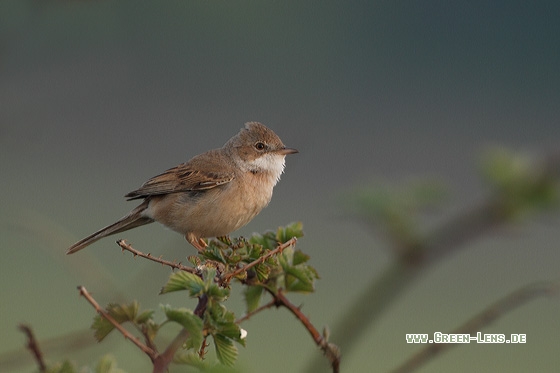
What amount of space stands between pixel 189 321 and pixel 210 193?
113 inches

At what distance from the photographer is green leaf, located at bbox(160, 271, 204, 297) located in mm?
1319

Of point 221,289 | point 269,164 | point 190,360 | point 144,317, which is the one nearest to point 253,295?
point 221,289

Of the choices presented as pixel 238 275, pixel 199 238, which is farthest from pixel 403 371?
pixel 199 238

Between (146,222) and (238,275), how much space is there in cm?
248

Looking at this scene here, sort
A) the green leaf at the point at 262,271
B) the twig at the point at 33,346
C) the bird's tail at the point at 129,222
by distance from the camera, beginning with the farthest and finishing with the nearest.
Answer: the bird's tail at the point at 129,222 < the green leaf at the point at 262,271 < the twig at the point at 33,346

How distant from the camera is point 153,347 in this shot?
1.18 meters

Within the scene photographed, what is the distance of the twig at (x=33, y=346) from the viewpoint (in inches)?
38.5

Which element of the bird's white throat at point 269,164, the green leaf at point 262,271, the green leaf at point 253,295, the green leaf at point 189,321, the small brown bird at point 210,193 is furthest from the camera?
the bird's white throat at point 269,164

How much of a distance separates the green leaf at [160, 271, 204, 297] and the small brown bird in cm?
228

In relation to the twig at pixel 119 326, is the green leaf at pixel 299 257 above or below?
below

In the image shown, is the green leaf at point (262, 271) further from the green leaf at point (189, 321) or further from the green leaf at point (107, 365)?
the green leaf at point (107, 365)

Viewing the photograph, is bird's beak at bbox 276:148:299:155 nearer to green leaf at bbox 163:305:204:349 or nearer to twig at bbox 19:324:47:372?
green leaf at bbox 163:305:204:349

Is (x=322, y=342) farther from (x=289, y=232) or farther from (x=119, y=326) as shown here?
(x=119, y=326)

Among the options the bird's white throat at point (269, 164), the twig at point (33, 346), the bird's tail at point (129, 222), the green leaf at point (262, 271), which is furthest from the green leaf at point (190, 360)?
the bird's white throat at point (269, 164)
